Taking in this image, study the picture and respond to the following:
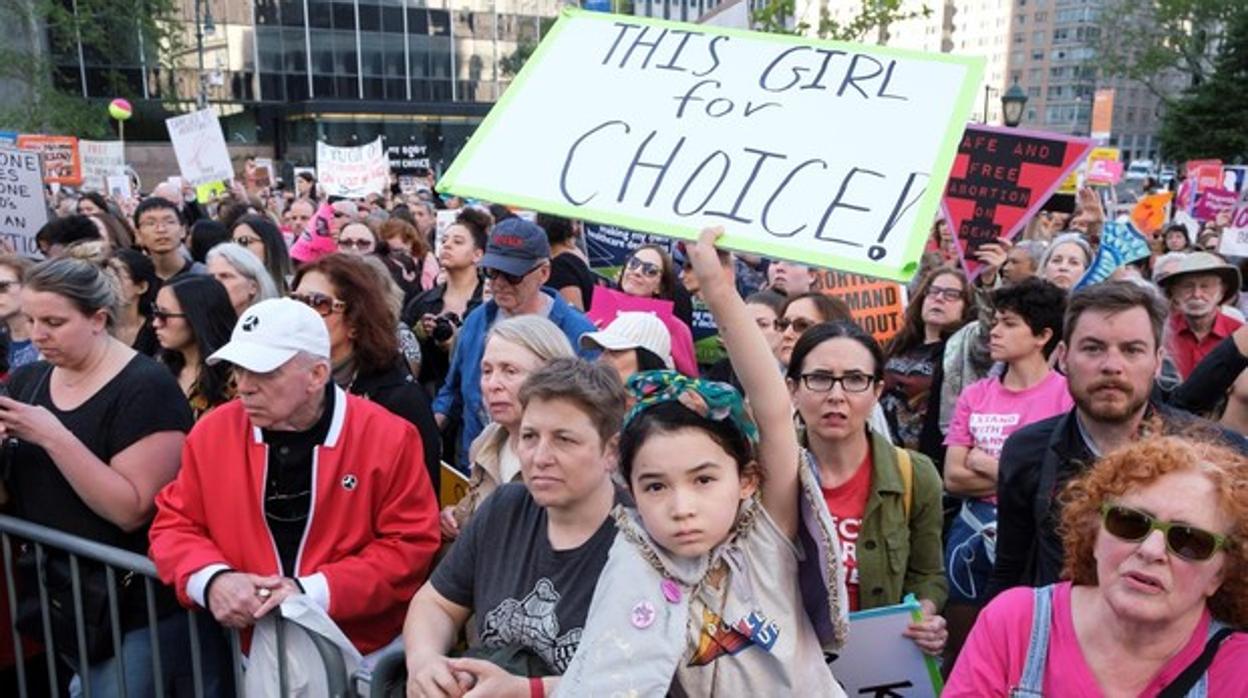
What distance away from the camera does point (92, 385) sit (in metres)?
3.18

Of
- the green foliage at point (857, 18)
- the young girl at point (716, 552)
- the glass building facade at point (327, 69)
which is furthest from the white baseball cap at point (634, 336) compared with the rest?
the glass building facade at point (327, 69)

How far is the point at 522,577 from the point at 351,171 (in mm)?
14545

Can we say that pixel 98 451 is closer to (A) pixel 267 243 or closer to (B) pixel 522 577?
(B) pixel 522 577

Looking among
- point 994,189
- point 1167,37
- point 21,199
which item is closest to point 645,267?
point 994,189

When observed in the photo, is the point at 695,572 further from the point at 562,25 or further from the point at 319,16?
the point at 319,16

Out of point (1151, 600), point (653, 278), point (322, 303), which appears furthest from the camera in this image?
point (653, 278)

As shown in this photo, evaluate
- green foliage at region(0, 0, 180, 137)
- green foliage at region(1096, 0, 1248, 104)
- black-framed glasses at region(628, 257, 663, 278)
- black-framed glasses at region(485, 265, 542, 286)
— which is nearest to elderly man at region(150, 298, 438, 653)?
black-framed glasses at region(485, 265, 542, 286)

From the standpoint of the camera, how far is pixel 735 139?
2.38m

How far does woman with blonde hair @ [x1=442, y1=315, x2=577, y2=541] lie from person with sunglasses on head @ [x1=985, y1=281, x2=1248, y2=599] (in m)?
1.42

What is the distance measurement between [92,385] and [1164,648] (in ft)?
10.1

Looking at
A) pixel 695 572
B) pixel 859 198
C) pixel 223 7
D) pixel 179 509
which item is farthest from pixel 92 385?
pixel 223 7

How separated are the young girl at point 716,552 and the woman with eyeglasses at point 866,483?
2.33 ft

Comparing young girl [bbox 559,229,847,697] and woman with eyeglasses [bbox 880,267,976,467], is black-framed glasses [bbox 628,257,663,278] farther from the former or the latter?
young girl [bbox 559,229,847,697]

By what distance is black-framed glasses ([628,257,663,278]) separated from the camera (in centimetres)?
590
